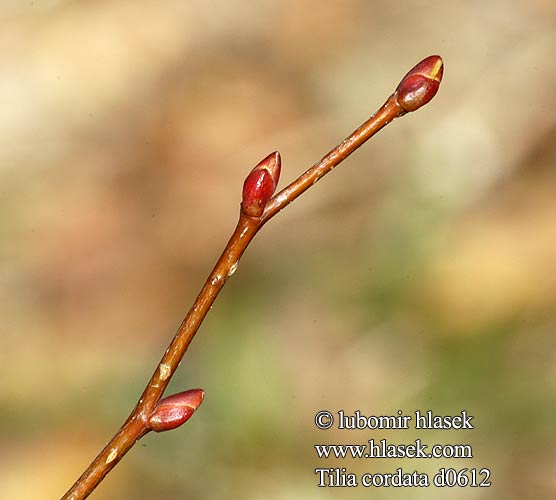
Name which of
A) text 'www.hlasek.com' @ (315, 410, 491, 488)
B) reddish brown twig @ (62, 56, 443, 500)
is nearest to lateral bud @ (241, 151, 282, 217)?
reddish brown twig @ (62, 56, 443, 500)

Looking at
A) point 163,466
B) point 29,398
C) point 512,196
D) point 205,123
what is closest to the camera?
point 163,466

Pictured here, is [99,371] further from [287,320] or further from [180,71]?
[180,71]

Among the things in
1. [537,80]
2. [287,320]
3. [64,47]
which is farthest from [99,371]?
[537,80]

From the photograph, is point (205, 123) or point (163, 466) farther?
point (205, 123)

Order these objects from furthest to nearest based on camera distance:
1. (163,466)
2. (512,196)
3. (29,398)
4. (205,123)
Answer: (205,123) → (512,196) → (29,398) → (163,466)

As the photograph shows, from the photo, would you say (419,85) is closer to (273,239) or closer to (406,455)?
(406,455)

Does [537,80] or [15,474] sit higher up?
[537,80]

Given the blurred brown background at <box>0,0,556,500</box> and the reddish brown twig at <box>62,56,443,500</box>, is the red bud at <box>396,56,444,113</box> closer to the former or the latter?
the reddish brown twig at <box>62,56,443,500</box>

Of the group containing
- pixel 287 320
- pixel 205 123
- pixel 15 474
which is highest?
pixel 205 123
